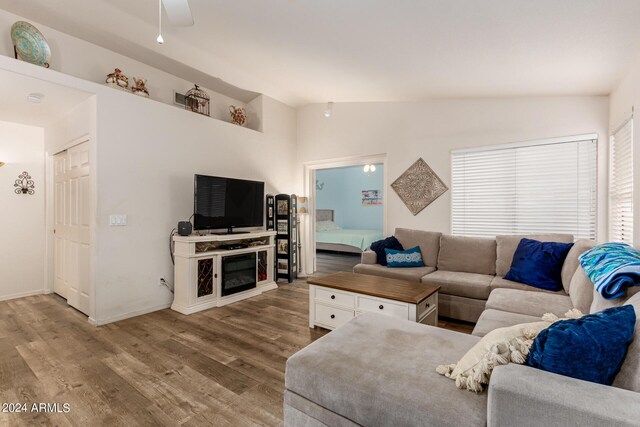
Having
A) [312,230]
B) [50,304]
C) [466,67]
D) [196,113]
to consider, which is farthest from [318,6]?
[50,304]

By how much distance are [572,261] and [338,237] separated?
506cm

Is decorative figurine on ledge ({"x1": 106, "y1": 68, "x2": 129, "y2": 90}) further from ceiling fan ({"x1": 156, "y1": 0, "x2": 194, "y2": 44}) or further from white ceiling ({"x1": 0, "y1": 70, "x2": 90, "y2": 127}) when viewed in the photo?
ceiling fan ({"x1": 156, "y1": 0, "x2": 194, "y2": 44})

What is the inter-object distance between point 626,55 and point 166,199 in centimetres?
468

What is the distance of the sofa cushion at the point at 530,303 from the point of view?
7.57 ft

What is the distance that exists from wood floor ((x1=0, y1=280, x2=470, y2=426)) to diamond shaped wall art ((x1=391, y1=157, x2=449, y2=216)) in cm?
223

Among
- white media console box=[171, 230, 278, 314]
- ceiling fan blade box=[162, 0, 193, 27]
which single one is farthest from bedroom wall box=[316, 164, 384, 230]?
ceiling fan blade box=[162, 0, 193, 27]

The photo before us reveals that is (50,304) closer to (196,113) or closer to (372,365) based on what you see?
(196,113)

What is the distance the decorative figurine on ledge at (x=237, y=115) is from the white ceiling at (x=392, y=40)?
0.60 metres

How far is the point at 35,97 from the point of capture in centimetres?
327

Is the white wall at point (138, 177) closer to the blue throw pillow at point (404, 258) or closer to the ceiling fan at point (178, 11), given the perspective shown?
the ceiling fan at point (178, 11)

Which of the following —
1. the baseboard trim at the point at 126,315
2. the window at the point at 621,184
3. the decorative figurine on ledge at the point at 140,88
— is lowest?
the baseboard trim at the point at 126,315

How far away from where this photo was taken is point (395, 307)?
101 inches

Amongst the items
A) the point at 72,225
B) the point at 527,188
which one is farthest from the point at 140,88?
the point at 527,188

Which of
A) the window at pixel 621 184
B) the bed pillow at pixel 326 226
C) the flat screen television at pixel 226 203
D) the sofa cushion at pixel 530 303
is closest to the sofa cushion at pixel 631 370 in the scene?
the sofa cushion at pixel 530 303
